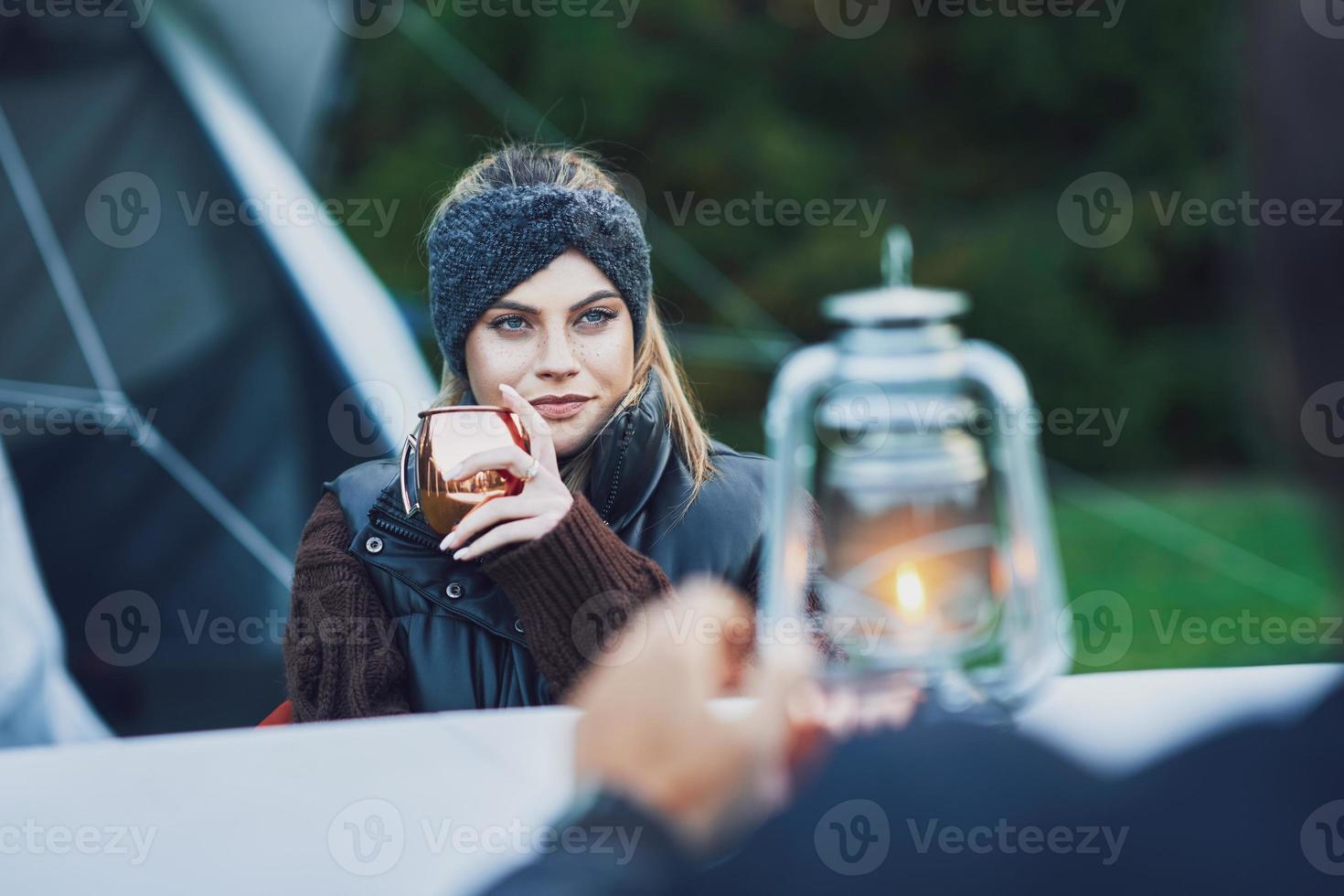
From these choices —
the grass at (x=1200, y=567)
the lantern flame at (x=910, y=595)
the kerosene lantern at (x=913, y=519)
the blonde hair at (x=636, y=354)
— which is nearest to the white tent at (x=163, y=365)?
the blonde hair at (x=636, y=354)

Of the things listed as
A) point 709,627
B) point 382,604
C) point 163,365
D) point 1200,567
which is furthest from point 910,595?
point 1200,567

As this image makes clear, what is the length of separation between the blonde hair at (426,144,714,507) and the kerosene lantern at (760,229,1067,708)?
113mm

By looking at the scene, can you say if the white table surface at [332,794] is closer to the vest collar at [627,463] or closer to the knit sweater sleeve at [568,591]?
the knit sweater sleeve at [568,591]

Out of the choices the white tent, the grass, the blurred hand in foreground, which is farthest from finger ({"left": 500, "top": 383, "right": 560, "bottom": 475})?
Result: the grass

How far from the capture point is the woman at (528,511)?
999 mm

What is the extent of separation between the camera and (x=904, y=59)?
538 centimetres

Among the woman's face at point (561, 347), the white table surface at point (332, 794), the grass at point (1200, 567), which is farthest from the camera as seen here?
the grass at point (1200, 567)

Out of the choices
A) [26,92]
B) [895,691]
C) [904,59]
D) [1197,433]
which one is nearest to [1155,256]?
[1197,433]

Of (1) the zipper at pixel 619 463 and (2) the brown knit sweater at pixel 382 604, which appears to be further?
(1) the zipper at pixel 619 463

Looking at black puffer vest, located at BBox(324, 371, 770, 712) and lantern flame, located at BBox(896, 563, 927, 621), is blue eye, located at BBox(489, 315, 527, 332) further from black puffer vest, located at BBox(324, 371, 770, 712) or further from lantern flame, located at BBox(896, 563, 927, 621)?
lantern flame, located at BBox(896, 563, 927, 621)

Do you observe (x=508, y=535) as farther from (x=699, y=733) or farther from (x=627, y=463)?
(x=699, y=733)

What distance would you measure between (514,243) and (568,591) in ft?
0.97

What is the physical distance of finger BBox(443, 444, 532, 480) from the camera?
3.22ft

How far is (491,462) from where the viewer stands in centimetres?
98
